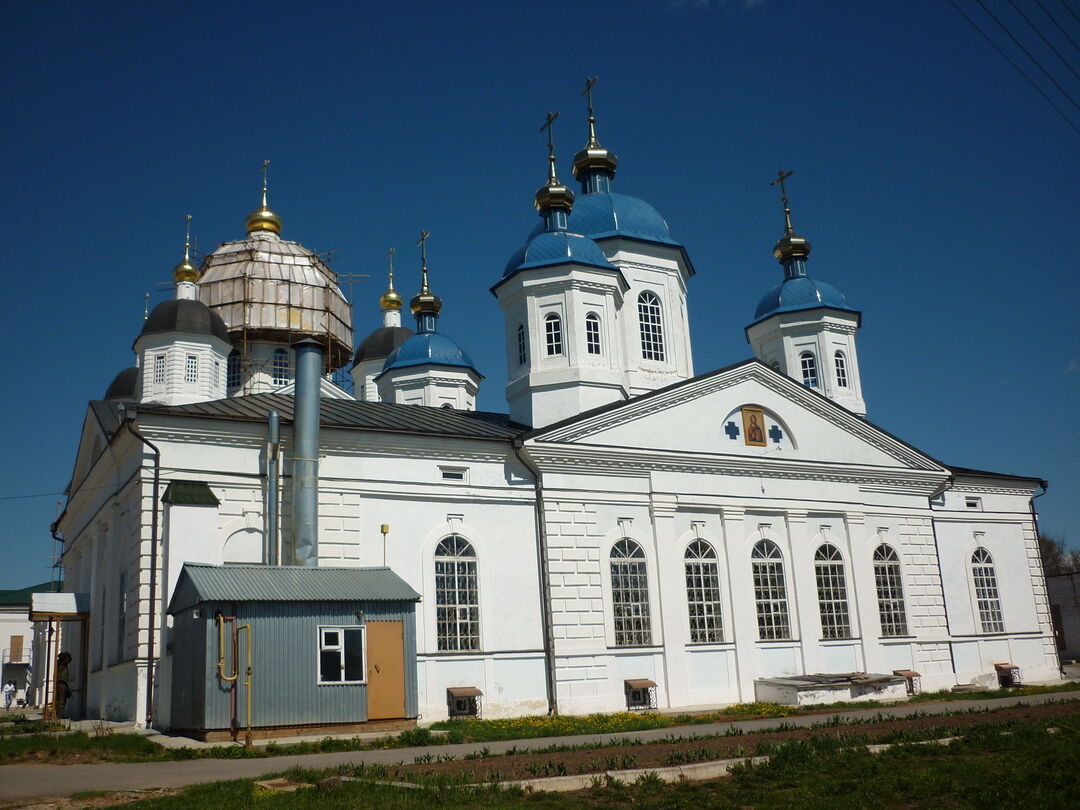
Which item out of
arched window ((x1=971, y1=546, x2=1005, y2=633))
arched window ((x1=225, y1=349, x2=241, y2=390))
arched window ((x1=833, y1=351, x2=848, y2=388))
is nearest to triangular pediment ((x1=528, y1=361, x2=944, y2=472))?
arched window ((x1=971, y1=546, x2=1005, y2=633))

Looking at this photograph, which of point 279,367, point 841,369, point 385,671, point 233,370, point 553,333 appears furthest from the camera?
point 279,367

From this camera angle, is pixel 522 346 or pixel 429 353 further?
pixel 429 353

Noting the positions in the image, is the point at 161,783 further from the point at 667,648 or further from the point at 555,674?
the point at 667,648

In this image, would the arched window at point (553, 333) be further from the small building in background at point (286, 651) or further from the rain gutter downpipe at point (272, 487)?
the small building in background at point (286, 651)

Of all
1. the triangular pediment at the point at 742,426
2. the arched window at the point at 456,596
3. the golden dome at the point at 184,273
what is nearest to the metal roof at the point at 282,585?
the arched window at the point at 456,596

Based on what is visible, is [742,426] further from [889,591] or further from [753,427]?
[889,591]

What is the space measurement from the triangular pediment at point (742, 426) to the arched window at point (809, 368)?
19.3 feet

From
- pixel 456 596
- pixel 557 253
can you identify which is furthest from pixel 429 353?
pixel 456 596

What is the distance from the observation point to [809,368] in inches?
1305

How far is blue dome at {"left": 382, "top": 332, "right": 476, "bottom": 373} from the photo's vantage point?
120ft

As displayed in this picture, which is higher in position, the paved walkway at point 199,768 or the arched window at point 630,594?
the arched window at point 630,594

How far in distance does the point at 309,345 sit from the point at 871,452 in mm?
14642

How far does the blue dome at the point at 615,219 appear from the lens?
1140 inches

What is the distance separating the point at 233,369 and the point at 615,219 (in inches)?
637
